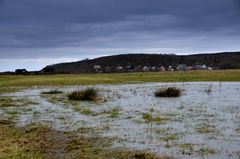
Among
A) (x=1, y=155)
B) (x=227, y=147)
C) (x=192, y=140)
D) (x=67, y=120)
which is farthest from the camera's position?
(x=67, y=120)

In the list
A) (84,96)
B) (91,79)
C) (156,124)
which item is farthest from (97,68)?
(156,124)

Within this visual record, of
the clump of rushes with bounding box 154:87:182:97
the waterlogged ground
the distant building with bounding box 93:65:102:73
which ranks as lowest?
the waterlogged ground

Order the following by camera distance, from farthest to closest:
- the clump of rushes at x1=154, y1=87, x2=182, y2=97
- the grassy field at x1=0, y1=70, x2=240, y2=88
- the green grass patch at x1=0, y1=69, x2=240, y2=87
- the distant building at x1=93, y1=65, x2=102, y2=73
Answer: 1. the distant building at x1=93, y1=65, x2=102, y2=73
2. the grassy field at x1=0, y1=70, x2=240, y2=88
3. the green grass patch at x1=0, y1=69, x2=240, y2=87
4. the clump of rushes at x1=154, y1=87, x2=182, y2=97

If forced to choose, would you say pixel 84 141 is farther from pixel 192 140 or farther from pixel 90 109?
pixel 90 109

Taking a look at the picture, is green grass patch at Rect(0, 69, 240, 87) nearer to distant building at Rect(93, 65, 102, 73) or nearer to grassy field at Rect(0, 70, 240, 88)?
→ grassy field at Rect(0, 70, 240, 88)

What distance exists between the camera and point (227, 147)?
15.9m

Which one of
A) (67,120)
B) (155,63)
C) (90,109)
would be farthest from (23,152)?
(155,63)

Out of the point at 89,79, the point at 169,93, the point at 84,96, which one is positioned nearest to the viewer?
the point at 84,96

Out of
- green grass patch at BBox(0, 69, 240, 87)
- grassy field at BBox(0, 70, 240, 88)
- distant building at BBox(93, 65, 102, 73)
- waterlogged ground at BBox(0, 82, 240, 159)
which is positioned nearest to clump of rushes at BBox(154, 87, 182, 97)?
waterlogged ground at BBox(0, 82, 240, 159)

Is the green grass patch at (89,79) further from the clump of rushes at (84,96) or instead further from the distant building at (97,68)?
the distant building at (97,68)

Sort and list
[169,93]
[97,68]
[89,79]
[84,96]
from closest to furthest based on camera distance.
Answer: [84,96] < [169,93] < [89,79] < [97,68]

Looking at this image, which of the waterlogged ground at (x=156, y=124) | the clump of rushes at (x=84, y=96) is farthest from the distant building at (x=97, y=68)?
the waterlogged ground at (x=156, y=124)

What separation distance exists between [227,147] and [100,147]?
4.34 meters

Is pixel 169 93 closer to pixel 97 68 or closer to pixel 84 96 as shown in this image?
pixel 84 96
